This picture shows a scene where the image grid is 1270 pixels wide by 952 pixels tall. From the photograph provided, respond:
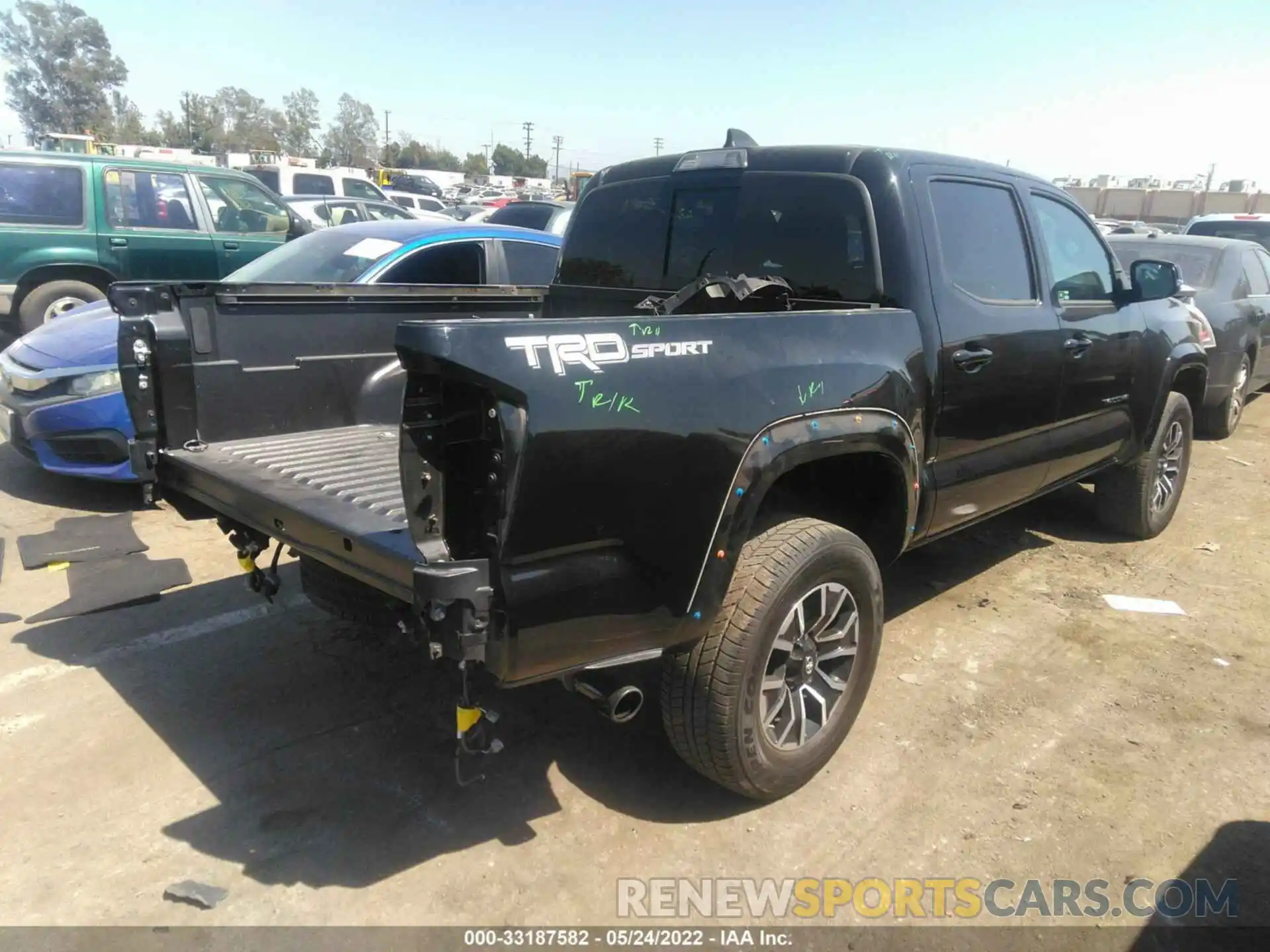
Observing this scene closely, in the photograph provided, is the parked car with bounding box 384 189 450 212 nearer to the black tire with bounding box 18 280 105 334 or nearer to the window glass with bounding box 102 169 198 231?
the window glass with bounding box 102 169 198 231

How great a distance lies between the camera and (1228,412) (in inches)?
336

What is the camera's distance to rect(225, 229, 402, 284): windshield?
579cm

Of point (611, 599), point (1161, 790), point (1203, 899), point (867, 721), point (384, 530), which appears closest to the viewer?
point (611, 599)

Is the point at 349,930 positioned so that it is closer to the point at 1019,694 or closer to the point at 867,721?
the point at 867,721

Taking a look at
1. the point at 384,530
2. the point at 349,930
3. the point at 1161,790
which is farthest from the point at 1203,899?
the point at 384,530

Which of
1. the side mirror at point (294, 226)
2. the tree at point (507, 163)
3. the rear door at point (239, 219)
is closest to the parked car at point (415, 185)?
the side mirror at point (294, 226)

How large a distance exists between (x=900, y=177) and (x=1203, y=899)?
2542mm

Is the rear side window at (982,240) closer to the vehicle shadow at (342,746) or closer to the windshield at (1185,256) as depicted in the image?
the vehicle shadow at (342,746)

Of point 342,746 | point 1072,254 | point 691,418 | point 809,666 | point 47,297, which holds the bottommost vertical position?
point 342,746

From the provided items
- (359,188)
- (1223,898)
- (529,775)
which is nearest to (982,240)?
(1223,898)

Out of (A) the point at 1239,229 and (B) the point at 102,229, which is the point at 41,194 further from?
(A) the point at 1239,229

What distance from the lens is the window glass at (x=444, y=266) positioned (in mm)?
5934

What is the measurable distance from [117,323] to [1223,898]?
6.09 meters

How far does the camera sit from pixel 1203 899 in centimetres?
269
